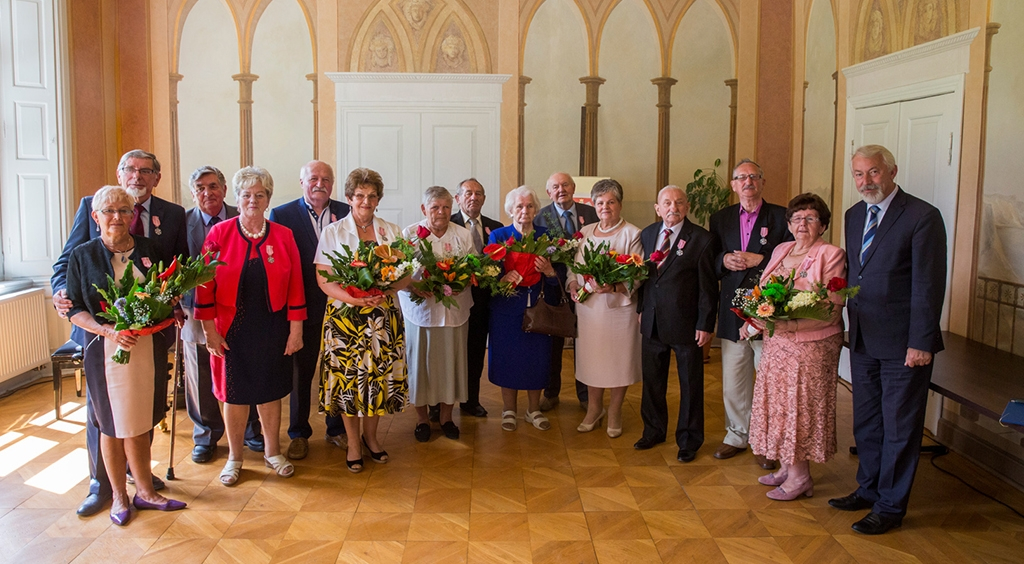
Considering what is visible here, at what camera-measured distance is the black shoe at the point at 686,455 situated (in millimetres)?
4617

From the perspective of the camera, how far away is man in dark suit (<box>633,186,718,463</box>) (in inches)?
177

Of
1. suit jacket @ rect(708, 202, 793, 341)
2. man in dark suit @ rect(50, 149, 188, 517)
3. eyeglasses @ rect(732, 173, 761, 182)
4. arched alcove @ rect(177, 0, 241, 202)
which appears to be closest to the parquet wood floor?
man in dark suit @ rect(50, 149, 188, 517)

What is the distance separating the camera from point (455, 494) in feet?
13.5

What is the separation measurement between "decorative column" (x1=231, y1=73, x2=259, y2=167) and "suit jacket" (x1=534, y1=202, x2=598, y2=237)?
3.94 m

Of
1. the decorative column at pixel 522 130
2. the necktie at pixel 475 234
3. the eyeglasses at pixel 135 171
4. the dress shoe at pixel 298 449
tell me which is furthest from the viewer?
the decorative column at pixel 522 130

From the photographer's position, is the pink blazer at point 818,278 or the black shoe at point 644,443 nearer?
the pink blazer at point 818,278

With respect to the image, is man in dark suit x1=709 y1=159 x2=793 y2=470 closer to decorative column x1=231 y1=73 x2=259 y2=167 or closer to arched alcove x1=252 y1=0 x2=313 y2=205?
arched alcove x1=252 y1=0 x2=313 y2=205

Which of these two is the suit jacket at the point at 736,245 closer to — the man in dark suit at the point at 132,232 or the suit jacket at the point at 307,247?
the suit jacket at the point at 307,247

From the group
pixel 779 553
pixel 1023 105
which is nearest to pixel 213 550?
pixel 779 553

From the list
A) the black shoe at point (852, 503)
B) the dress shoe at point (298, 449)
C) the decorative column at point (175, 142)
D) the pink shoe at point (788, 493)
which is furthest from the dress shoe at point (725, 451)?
the decorative column at point (175, 142)

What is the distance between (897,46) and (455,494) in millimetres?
4724

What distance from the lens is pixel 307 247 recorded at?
4598 millimetres

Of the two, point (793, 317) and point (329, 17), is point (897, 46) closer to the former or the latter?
point (793, 317)

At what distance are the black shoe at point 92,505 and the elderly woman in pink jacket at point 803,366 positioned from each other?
353cm
